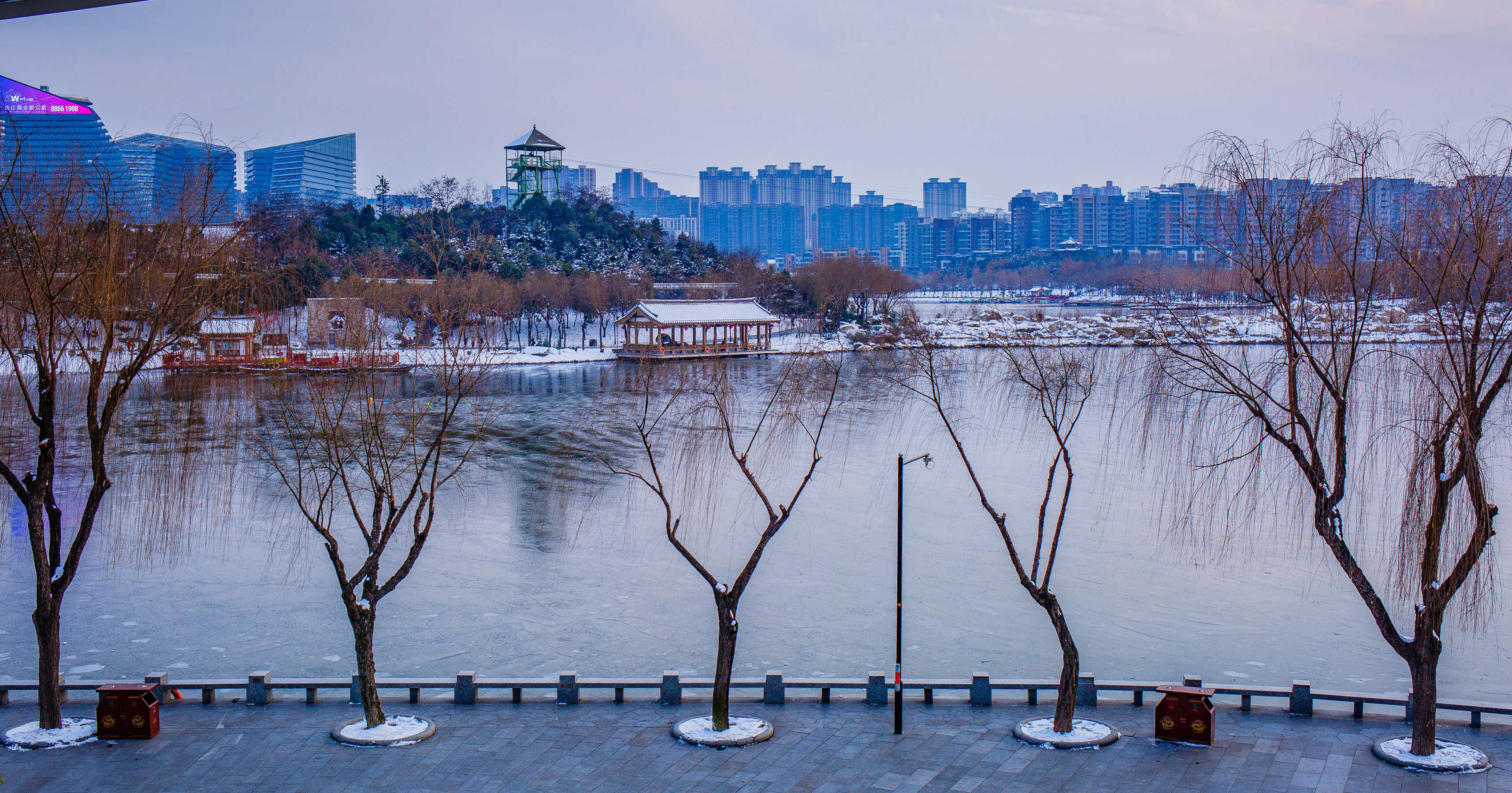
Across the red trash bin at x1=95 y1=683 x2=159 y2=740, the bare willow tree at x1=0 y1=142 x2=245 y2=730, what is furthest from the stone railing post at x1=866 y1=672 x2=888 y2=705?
the bare willow tree at x1=0 y1=142 x2=245 y2=730

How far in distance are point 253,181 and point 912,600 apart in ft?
318

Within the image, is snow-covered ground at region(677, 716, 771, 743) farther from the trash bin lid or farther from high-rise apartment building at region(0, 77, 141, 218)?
high-rise apartment building at region(0, 77, 141, 218)

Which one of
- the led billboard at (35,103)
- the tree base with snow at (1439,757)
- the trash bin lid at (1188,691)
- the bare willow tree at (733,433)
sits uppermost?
the led billboard at (35,103)

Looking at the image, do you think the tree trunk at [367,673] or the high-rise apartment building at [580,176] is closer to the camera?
the tree trunk at [367,673]

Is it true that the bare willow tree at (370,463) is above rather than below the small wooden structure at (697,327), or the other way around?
below

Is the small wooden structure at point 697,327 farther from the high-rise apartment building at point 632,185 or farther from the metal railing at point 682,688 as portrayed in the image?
the high-rise apartment building at point 632,185

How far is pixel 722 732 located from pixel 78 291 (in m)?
7.16

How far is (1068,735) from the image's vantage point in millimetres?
8195

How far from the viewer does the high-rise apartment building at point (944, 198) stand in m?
160

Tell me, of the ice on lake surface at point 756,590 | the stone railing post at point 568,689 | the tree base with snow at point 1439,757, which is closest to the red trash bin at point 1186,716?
the tree base with snow at point 1439,757

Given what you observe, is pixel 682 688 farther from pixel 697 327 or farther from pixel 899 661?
pixel 697 327

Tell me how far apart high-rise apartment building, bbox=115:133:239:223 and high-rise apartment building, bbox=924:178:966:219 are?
150309 mm

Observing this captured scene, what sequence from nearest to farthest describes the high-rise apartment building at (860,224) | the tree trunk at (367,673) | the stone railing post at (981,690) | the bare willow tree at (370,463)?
the tree trunk at (367,673) < the bare willow tree at (370,463) < the stone railing post at (981,690) < the high-rise apartment building at (860,224)

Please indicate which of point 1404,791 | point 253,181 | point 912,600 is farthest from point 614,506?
point 253,181
